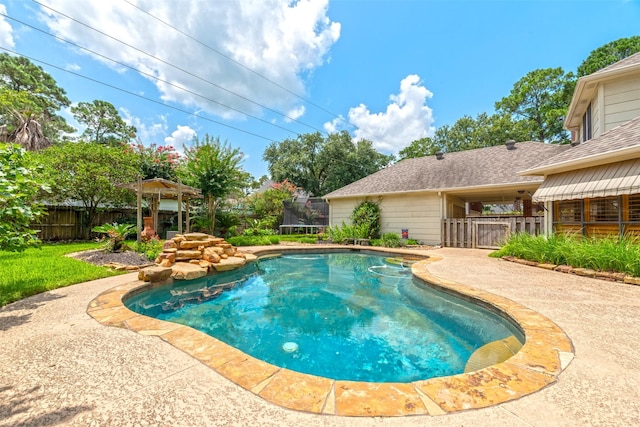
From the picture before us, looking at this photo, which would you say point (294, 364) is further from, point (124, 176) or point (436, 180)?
point (124, 176)

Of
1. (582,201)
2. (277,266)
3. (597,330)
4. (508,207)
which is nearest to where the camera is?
(597,330)

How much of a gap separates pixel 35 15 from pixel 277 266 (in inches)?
430

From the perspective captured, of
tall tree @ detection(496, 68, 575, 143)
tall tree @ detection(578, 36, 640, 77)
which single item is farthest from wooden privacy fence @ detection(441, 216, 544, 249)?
tall tree @ detection(578, 36, 640, 77)

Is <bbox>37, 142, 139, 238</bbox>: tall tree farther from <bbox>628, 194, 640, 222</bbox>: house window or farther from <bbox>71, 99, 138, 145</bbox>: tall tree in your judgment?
<bbox>71, 99, 138, 145</bbox>: tall tree

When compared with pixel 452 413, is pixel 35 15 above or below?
above

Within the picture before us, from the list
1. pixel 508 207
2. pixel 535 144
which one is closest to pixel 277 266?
pixel 535 144

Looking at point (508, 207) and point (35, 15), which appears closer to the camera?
point (35, 15)

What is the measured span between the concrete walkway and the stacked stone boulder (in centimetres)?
282

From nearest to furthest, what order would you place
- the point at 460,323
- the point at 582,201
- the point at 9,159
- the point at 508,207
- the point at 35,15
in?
1. the point at 9,159
2. the point at 460,323
3. the point at 582,201
4. the point at 35,15
5. the point at 508,207

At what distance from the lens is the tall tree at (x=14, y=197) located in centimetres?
298

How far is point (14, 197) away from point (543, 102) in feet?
111

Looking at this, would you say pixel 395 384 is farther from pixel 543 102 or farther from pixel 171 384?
pixel 543 102

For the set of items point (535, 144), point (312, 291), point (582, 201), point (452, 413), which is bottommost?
point (312, 291)

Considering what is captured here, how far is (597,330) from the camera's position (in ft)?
8.71
